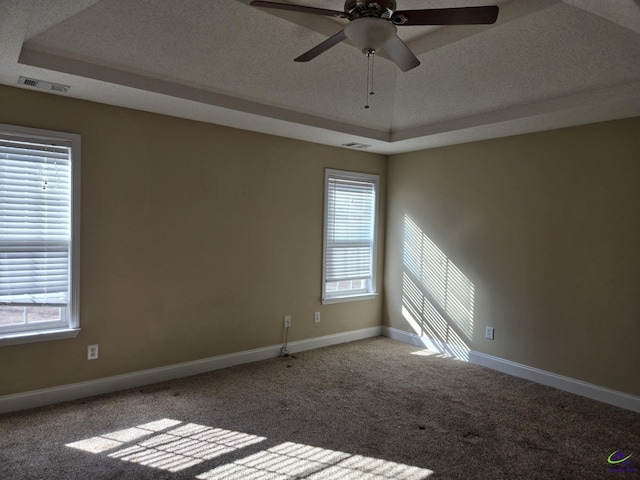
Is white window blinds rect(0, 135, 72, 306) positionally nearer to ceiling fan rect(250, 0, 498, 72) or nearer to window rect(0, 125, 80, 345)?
window rect(0, 125, 80, 345)

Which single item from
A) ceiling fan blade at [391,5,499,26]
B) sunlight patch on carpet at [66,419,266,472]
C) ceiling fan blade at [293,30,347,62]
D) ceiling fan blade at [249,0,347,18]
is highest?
ceiling fan blade at [249,0,347,18]

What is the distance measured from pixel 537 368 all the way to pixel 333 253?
2394mm

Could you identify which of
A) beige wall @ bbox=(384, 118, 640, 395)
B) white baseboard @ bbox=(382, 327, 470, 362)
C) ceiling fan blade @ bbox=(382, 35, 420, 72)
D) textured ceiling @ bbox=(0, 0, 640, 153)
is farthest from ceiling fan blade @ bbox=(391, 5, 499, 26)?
white baseboard @ bbox=(382, 327, 470, 362)

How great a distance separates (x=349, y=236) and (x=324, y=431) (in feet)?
8.75

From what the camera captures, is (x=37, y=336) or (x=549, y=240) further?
(x=549, y=240)

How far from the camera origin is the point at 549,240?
3977mm

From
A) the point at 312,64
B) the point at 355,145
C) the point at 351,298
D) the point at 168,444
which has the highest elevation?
the point at 312,64

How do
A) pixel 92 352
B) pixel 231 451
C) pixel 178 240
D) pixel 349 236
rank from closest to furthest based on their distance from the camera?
pixel 231 451 < pixel 92 352 < pixel 178 240 < pixel 349 236

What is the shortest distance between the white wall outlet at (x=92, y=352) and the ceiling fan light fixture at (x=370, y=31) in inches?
Result: 119

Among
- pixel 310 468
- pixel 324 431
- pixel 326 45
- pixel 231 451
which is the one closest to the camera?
pixel 326 45

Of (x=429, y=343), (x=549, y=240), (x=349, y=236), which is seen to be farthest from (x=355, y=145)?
(x=429, y=343)

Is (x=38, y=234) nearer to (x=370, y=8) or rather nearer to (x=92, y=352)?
(x=92, y=352)

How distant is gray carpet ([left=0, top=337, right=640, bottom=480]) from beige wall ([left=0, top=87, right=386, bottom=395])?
1.26 feet

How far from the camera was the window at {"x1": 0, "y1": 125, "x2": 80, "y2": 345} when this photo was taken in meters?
Result: 3.10
